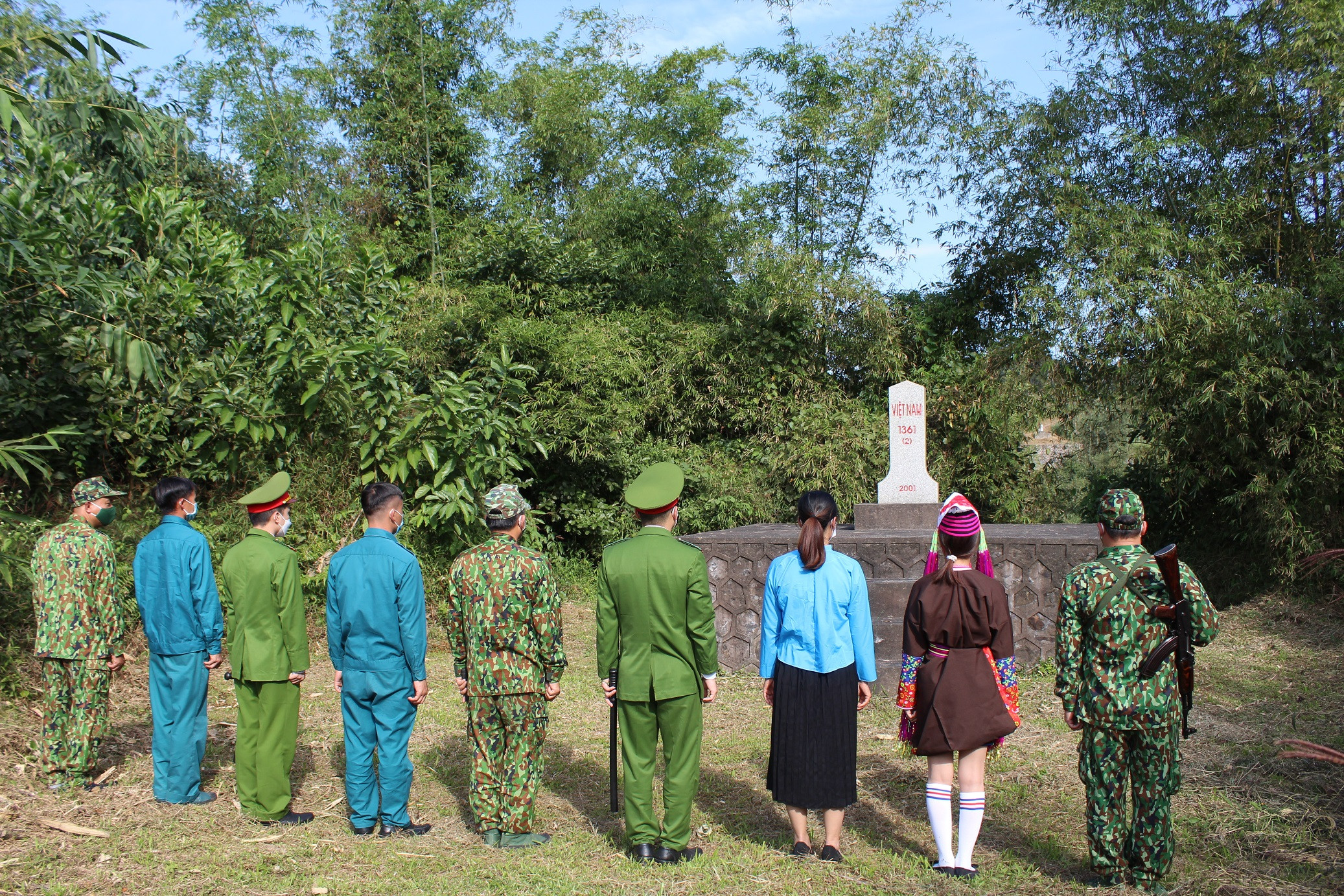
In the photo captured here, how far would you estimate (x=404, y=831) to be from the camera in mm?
4352

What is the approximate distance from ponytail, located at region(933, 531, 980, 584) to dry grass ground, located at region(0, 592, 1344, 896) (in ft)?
3.89

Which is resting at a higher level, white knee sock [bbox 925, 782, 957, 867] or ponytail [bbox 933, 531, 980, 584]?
ponytail [bbox 933, 531, 980, 584]

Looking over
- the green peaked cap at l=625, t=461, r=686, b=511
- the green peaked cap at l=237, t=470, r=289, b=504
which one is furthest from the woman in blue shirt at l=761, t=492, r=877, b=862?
the green peaked cap at l=237, t=470, r=289, b=504

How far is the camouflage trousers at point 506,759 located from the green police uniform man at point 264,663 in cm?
99

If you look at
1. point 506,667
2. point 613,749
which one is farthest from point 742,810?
point 506,667

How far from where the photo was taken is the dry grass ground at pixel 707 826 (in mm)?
3779

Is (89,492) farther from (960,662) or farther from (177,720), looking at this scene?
(960,662)

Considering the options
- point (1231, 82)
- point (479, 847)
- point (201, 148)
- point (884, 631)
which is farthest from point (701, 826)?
point (201, 148)

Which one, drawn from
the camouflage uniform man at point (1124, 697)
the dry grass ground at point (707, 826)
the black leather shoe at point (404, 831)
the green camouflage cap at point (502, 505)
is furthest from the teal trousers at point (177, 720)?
the camouflage uniform man at point (1124, 697)

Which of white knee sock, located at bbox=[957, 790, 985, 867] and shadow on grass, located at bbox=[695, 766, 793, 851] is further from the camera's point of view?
shadow on grass, located at bbox=[695, 766, 793, 851]

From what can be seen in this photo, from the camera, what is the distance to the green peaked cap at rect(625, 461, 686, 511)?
3.94 meters

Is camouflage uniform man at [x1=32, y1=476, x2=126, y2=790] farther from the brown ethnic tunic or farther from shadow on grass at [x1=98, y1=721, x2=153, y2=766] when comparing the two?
the brown ethnic tunic

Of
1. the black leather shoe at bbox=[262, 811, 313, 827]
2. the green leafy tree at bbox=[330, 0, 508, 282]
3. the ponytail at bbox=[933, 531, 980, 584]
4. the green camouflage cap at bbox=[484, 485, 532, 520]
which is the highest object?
the green leafy tree at bbox=[330, 0, 508, 282]

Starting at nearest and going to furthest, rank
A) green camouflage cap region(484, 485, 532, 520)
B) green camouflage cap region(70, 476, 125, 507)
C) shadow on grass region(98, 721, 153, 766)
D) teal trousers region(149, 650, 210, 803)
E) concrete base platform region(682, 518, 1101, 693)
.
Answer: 1. green camouflage cap region(484, 485, 532, 520)
2. teal trousers region(149, 650, 210, 803)
3. green camouflage cap region(70, 476, 125, 507)
4. shadow on grass region(98, 721, 153, 766)
5. concrete base platform region(682, 518, 1101, 693)
